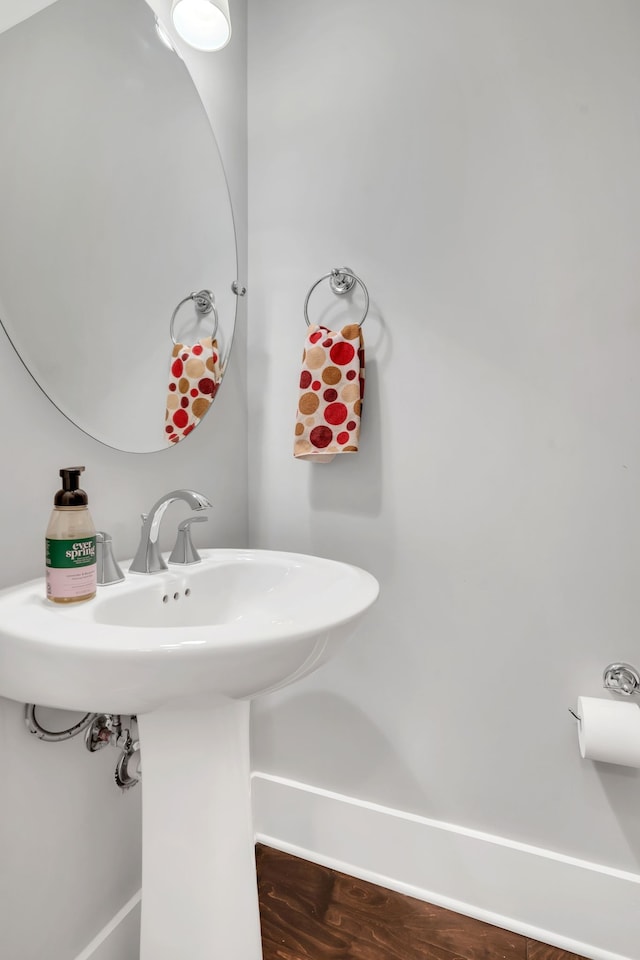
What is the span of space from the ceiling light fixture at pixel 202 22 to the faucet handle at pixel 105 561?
1020 mm

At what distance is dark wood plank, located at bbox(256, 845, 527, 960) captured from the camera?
1072 mm

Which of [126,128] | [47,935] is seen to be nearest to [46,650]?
[47,935]

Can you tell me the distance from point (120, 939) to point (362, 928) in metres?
0.49

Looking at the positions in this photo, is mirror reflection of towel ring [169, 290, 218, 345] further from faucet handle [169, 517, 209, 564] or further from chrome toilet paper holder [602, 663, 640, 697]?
chrome toilet paper holder [602, 663, 640, 697]

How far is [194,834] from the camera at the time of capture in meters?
0.80

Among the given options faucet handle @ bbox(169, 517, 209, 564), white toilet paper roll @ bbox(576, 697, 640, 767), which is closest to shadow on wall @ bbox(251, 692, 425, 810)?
white toilet paper roll @ bbox(576, 697, 640, 767)

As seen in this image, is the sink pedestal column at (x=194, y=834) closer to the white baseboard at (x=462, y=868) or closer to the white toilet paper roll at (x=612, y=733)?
the white baseboard at (x=462, y=868)

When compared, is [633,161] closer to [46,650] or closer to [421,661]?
[421,661]

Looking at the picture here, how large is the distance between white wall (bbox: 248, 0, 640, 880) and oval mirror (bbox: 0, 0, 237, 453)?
0.28 m

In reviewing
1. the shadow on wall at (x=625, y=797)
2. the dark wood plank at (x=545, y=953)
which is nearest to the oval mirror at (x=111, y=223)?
the shadow on wall at (x=625, y=797)

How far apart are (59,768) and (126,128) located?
3.79 feet

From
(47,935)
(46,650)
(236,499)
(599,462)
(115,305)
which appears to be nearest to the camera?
(46,650)

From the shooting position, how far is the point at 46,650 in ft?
1.98

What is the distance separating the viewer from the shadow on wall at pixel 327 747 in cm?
128
